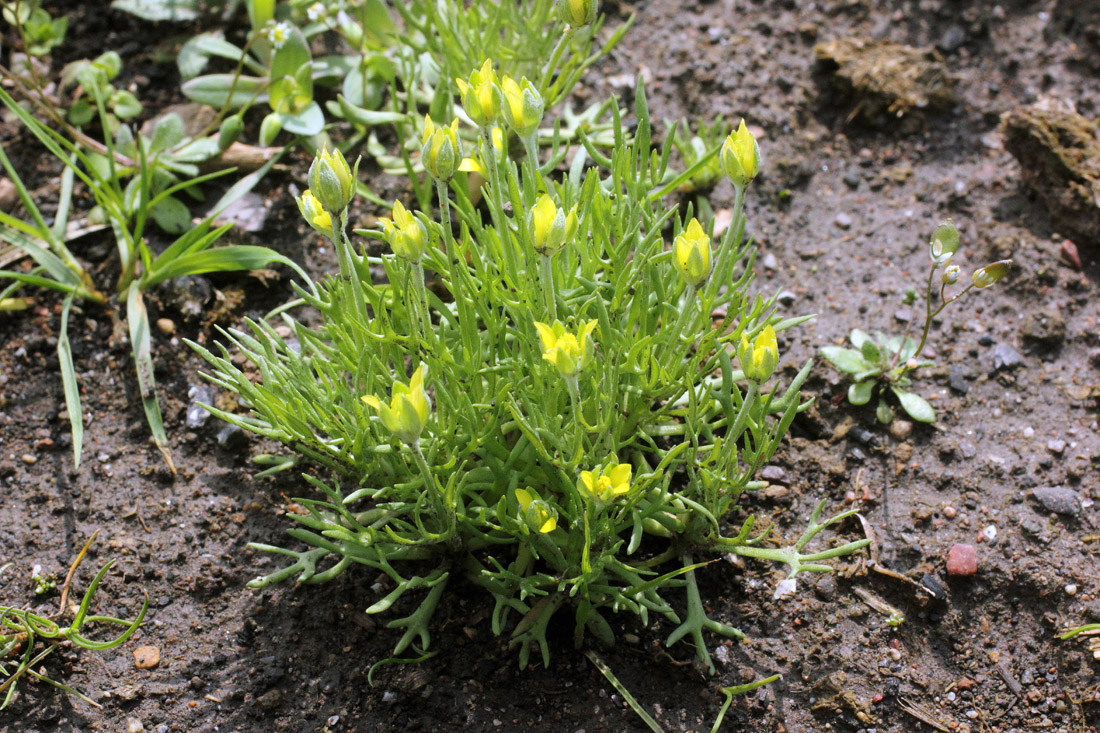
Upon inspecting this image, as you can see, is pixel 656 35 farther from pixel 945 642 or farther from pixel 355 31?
pixel 945 642

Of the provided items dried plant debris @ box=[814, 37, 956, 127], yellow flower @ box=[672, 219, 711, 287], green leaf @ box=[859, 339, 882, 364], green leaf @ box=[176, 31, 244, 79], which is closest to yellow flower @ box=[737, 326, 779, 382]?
yellow flower @ box=[672, 219, 711, 287]

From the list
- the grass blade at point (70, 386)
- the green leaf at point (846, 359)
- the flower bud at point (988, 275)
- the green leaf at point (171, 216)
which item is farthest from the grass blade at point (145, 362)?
the flower bud at point (988, 275)

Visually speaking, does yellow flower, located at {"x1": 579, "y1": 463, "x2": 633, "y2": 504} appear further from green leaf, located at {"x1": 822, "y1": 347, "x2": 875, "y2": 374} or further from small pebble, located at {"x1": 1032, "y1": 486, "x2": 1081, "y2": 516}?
small pebble, located at {"x1": 1032, "y1": 486, "x2": 1081, "y2": 516}

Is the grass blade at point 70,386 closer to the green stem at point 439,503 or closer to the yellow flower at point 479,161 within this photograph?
the green stem at point 439,503

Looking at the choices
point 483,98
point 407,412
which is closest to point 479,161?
point 483,98

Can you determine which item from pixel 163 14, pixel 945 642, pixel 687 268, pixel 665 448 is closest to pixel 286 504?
pixel 665 448
